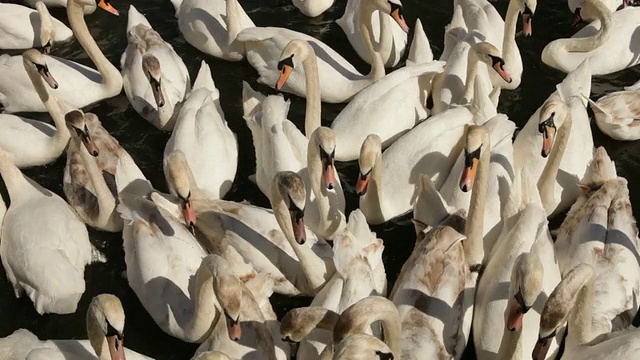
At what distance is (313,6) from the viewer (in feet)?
44.4

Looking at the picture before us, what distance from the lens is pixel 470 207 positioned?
30.3 ft

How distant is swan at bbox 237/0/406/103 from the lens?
1181 cm

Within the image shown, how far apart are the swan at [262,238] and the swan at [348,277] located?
14.3 inches

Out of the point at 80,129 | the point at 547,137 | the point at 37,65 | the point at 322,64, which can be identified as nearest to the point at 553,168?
the point at 547,137

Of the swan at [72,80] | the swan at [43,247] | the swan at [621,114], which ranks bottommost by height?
the swan at [43,247]

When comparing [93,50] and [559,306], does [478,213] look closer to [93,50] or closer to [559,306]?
[559,306]

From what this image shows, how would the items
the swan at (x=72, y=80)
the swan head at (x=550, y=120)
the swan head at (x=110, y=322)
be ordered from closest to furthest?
1. the swan head at (x=110, y=322)
2. the swan head at (x=550, y=120)
3. the swan at (x=72, y=80)

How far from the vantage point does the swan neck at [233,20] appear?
40.6 ft

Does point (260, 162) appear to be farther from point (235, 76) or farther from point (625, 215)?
point (625, 215)

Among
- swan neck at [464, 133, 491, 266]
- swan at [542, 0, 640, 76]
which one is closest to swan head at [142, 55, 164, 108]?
swan neck at [464, 133, 491, 266]

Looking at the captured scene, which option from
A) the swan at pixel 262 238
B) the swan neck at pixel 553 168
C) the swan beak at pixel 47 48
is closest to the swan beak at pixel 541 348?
the swan at pixel 262 238

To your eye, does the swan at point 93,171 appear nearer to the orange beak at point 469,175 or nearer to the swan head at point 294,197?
the swan head at point 294,197

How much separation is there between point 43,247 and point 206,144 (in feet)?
7.31

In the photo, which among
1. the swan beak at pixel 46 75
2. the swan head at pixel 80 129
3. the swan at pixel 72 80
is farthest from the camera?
the swan at pixel 72 80
